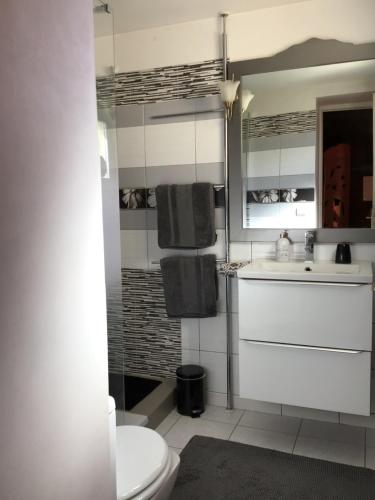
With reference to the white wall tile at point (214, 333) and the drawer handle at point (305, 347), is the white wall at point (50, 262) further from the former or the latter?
the white wall tile at point (214, 333)

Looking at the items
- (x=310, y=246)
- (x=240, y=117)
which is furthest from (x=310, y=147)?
(x=310, y=246)

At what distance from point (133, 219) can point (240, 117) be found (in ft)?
3.04

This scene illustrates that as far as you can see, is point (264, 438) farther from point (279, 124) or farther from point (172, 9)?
point (172, 9)

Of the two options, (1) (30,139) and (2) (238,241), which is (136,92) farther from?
(1) (30,139)

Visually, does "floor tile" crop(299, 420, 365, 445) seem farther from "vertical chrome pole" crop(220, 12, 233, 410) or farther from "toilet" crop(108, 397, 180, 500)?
"toilet" crop(108, 397, 180, 500)

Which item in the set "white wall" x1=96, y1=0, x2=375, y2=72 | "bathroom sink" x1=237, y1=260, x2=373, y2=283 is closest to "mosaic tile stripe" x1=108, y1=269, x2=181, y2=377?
"bathroom sink" x1=237, y1=260, x2=373, y2=283

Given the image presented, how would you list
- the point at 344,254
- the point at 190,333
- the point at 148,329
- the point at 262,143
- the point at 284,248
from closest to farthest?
the point at 344,254
the point at 284,248
the point at 262,143
the point at 190,333
the point at 148,329

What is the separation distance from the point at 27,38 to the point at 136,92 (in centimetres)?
221

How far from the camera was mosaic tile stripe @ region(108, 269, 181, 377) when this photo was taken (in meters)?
2.80

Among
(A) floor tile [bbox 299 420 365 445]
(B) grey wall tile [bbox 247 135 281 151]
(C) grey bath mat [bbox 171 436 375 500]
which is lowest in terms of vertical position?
(A) floor tile [bbox 299 420 365 445]

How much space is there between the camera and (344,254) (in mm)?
2301

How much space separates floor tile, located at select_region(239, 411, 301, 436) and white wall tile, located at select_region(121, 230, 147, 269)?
1124mm

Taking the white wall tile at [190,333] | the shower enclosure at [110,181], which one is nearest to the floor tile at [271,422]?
the white wall tile at [190,333]

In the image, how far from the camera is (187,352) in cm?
277
